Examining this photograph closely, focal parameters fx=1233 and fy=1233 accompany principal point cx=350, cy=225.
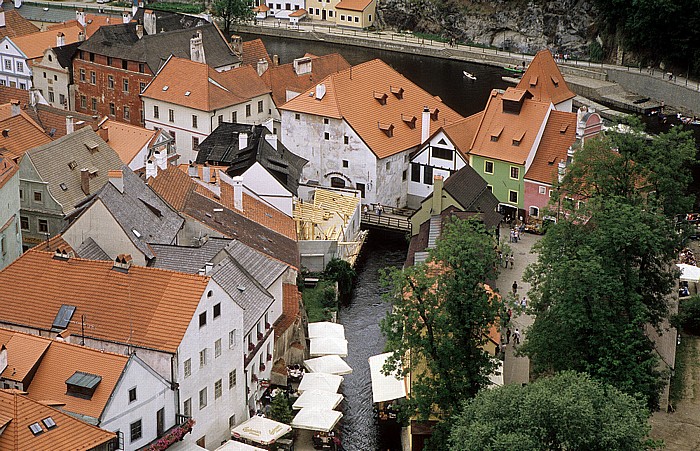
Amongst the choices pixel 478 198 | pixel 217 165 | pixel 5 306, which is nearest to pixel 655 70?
pixel 478 198

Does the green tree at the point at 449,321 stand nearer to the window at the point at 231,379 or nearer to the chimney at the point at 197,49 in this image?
the window at the point at 231,379

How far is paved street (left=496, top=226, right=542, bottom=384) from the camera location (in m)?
65.6

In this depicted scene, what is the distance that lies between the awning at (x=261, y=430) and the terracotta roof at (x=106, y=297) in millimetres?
6417

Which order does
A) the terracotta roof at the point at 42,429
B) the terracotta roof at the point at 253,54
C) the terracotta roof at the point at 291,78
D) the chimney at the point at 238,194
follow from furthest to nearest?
the terracotta roof at the point at 253,54 < the terracotta roof at the point at 291,78 < the chimney at the point at 238,194 < the terracotta roof at the point at 42,429

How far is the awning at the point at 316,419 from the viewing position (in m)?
58.3

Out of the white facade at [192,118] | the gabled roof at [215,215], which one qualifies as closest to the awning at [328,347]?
the gabled roof at [215,215]

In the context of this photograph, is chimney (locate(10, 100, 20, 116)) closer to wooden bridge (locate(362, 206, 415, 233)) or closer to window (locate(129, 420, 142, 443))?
wooden bridge (locate(362, 206, 415, 233))

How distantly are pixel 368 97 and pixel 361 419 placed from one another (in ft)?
121

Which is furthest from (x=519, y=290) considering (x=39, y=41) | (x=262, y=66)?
(x=39, y=41)

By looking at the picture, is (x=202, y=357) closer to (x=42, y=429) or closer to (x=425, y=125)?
(x=42, y=429)

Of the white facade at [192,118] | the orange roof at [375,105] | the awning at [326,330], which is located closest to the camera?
the awning at [326,330]

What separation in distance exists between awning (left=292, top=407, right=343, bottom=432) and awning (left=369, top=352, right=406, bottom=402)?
3.05 metres

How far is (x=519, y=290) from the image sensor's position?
76.4m

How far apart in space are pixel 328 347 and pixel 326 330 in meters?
1.92
